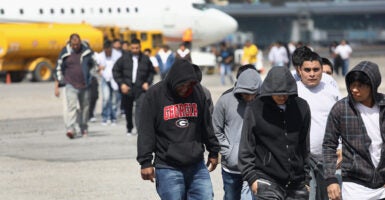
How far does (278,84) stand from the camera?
717cm

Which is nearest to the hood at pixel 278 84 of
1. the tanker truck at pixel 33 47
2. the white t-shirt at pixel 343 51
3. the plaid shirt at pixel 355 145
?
the plaid shirt at pixel 355 145

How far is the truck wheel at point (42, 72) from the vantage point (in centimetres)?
3950

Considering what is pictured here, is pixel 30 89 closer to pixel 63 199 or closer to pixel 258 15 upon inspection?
pixel 63 199

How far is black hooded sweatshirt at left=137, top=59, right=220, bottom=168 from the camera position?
804 cm


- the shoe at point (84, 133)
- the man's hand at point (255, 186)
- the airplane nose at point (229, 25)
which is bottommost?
the shoe at point (84, 133)

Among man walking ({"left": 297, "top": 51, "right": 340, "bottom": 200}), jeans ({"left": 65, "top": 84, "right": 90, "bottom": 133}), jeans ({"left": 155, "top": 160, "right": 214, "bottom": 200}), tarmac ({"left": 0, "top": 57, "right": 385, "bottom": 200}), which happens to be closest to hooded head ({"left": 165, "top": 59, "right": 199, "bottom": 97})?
jeans ({"left": 155, "top": 160, "right": 214, "bottom": 200})

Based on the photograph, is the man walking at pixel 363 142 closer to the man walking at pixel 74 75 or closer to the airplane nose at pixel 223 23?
the man walking at pixel 74 75

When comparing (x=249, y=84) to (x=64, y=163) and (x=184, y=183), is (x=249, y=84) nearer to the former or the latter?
(x=184, y=183)

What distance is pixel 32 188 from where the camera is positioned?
12602 millimetres

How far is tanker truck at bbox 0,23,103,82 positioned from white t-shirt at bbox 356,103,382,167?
104 feet

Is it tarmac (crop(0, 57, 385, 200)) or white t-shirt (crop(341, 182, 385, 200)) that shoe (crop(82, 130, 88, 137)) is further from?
white t-shirt (crop(341, 182, 385, 200))

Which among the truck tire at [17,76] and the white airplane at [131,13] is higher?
the white airplane at [131,13]

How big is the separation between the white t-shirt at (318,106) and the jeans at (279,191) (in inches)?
45.1

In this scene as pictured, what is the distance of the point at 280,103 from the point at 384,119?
0.67 metres
